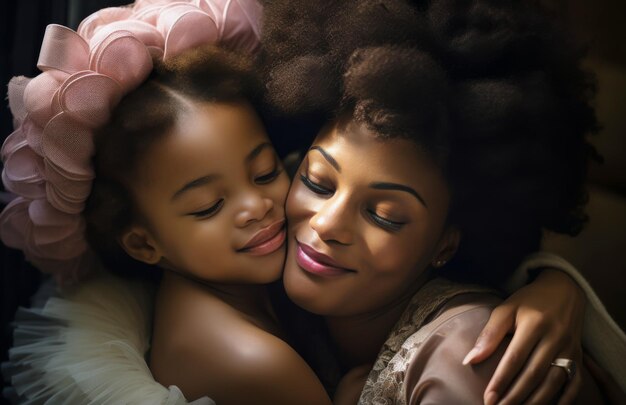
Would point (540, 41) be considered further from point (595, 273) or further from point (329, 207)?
point (595, 273)

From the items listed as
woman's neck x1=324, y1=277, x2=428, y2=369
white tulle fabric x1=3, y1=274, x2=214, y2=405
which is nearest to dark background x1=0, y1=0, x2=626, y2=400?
white tulle fabric x1=3, y1=274, x2=214, y2=405

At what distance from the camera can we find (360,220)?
30.1 inches

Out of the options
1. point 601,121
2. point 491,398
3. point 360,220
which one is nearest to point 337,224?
point 360,220

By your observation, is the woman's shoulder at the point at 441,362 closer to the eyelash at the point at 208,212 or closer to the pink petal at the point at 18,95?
the eyelash at the point at 208,212

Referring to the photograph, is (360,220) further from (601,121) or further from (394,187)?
(601,121)

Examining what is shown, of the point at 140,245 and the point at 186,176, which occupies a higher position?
the point at 186,176

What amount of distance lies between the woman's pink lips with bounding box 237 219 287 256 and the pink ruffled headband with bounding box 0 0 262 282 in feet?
0.69

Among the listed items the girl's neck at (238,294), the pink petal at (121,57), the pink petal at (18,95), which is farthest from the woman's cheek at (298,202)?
the pink petal at (18,95)

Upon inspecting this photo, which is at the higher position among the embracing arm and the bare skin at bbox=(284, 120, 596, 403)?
the bare skin at bbox=(284, 120, 596, 403)

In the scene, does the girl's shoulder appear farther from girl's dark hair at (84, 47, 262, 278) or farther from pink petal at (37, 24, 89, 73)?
pink petal at (37, 24, 89, 73)

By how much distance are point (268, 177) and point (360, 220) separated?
145 mm

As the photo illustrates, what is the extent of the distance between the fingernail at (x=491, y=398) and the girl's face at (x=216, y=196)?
11.3 inches

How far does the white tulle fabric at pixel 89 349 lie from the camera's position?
797mm

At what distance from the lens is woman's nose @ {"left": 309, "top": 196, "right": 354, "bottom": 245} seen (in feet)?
2.49
